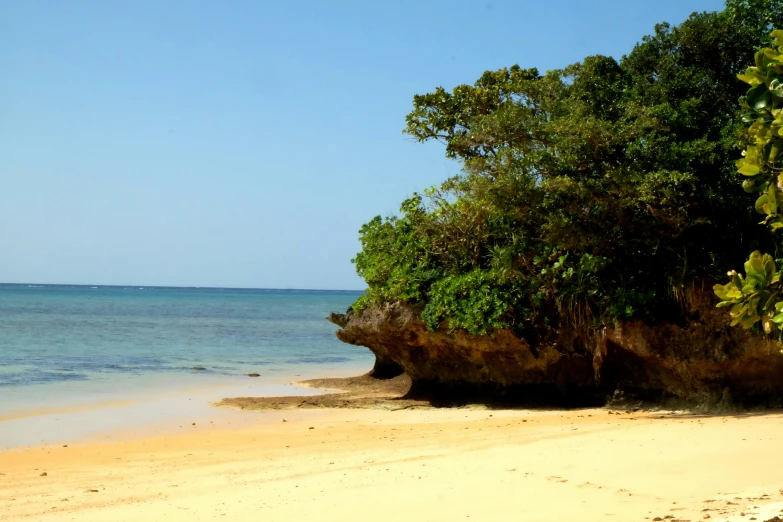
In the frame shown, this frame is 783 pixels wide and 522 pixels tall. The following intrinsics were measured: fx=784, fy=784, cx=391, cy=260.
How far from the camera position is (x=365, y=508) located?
6.71 m

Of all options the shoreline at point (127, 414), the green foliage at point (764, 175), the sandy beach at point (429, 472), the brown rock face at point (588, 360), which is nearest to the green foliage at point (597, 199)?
the brown rock face at point (588, 360)

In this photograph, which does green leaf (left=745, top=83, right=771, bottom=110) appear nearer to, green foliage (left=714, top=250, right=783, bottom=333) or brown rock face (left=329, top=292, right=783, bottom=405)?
green foliage (left=714, top=250, right=783, bottom=333)

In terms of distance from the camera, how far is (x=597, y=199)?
11.6 metres

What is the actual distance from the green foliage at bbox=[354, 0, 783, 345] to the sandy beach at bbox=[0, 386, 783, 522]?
81.4 inches

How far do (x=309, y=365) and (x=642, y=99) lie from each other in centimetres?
1603

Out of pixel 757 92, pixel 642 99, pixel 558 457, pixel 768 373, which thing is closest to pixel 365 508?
pixel 558 457

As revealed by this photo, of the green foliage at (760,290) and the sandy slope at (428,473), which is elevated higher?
the green foliage at (760,290)

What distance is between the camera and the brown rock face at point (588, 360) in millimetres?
11898

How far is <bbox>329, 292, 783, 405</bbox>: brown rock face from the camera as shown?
1190 centimetres

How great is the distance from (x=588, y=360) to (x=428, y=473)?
618cm

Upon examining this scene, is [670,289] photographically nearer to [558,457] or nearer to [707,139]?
[707,139]

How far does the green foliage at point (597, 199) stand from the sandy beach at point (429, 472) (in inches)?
81.4

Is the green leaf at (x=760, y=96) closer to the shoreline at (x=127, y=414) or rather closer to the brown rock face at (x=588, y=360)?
the brown rock face at (x=588, y=360)

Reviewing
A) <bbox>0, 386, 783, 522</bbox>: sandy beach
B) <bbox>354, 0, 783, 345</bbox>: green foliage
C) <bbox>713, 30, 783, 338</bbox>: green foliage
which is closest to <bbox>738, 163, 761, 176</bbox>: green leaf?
<bbox>713, 30, 783, 338</bbox>: green foliage
